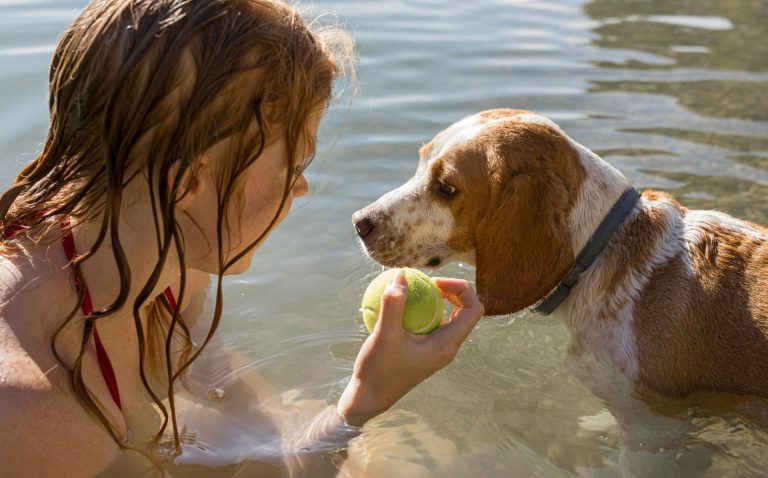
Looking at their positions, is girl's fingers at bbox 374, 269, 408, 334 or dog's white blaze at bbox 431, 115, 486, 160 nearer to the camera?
girl's fingers at bbox 374, 269, 408, 334

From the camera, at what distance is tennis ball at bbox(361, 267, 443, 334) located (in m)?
3.33

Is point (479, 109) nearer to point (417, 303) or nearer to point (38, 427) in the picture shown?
point (417, 303)

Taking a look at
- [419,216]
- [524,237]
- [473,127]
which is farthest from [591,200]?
[419,216]

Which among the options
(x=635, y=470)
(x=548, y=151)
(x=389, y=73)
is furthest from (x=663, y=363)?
(x=389, y=73)

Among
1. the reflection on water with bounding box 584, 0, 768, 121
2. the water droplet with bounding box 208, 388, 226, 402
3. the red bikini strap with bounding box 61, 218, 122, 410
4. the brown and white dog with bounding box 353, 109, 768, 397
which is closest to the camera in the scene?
the red bikini strap with bounding box 61, 218, 122, 410

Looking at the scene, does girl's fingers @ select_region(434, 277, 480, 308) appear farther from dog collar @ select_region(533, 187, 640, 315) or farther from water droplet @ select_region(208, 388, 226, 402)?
water droplet @ select_region(208, 388, 226, 402)

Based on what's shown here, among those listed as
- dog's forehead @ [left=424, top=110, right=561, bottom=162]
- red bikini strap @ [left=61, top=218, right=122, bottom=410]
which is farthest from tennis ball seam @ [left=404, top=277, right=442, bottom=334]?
red bikini strap @ [left=61, top=218, right=122, bottom=410]

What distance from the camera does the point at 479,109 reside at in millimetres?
6988

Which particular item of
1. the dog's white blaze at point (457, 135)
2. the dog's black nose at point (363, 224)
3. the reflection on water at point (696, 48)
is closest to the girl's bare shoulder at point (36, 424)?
the dog's black nose at point (363, 224)

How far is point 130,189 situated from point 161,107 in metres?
0.32

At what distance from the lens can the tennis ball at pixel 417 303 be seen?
3.33 meters

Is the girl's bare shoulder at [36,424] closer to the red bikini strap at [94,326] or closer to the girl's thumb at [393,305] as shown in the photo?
the red bikini strap at [94,326]

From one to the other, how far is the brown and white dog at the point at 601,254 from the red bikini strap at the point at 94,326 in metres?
1.34

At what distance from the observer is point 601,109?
7027 mm
